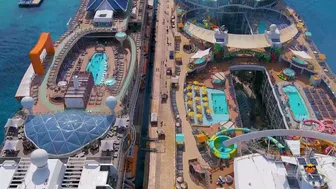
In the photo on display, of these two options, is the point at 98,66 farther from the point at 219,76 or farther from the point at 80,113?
the point at 219,76

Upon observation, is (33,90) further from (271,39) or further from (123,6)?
(271,39)

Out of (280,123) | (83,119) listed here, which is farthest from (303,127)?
(83,119)

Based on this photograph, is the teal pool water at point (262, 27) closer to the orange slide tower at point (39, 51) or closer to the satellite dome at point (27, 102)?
the orange slide tower at point (39, 51)

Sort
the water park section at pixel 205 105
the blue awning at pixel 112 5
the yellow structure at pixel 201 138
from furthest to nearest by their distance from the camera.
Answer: the blue awning at pixel 112 5
the water park section at pixel 205 105
the yellow structure at pixel 201 138

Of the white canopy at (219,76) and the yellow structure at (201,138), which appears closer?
the yellow structure at (201,138)

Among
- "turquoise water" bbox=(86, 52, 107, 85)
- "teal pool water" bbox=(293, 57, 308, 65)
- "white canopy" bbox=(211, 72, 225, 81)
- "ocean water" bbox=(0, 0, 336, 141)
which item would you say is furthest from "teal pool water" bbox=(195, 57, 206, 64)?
"ocean water" bbox=(0, 0, 336, 141)

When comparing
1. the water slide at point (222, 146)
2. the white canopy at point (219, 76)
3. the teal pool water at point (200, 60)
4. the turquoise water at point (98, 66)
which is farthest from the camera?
the teal pool water at point (200, 60)

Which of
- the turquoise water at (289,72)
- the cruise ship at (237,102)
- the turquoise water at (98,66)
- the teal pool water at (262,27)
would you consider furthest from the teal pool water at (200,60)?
the teal pool water at (262,27)

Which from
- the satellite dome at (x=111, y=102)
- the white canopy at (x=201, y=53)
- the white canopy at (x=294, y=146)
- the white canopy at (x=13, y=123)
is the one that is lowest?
the white canopy at (x=294, y=146)
